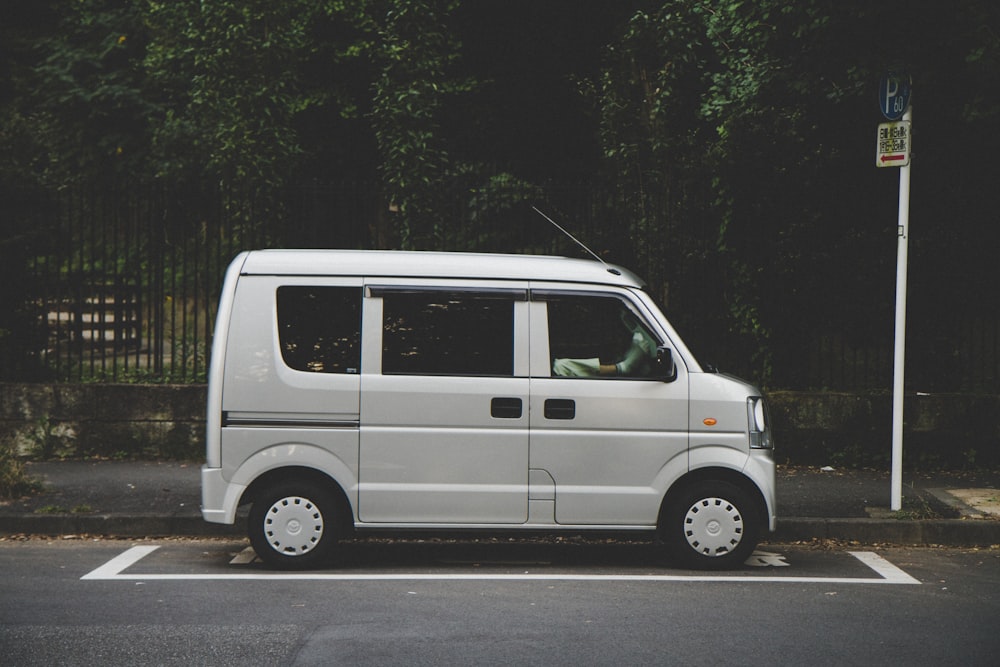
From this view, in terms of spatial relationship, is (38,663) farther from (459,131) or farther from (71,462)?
(459,131)

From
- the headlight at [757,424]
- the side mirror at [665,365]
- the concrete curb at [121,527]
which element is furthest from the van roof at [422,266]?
the concrete curb at [121,527]

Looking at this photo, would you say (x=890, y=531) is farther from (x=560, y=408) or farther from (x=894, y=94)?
(x=894, y=94)

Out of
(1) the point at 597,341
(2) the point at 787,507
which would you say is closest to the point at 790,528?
(2) the point at 787,507

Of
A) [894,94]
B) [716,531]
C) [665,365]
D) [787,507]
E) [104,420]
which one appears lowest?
[787,507]

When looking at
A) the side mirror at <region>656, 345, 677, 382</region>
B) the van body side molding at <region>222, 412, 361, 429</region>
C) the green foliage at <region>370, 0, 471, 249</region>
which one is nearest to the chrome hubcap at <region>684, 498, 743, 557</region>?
the side mirror at <region>656, 345, 677, 382</region>

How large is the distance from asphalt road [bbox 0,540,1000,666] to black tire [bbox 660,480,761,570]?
0.49ft

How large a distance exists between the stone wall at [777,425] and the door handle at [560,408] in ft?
15.4

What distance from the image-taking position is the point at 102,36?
903 inches

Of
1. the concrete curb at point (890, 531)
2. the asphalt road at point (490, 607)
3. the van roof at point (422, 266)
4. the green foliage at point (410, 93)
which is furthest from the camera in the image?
the green foliage at point (410, 93)

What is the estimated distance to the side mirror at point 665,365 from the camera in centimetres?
734

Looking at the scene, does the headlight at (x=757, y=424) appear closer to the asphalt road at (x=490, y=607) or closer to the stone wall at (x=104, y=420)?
the asphalt road at (x=490, y=607)

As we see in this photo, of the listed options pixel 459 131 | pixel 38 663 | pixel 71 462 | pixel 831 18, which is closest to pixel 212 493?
pixel 38 663

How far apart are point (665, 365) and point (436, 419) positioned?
153 cm

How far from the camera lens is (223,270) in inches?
456
